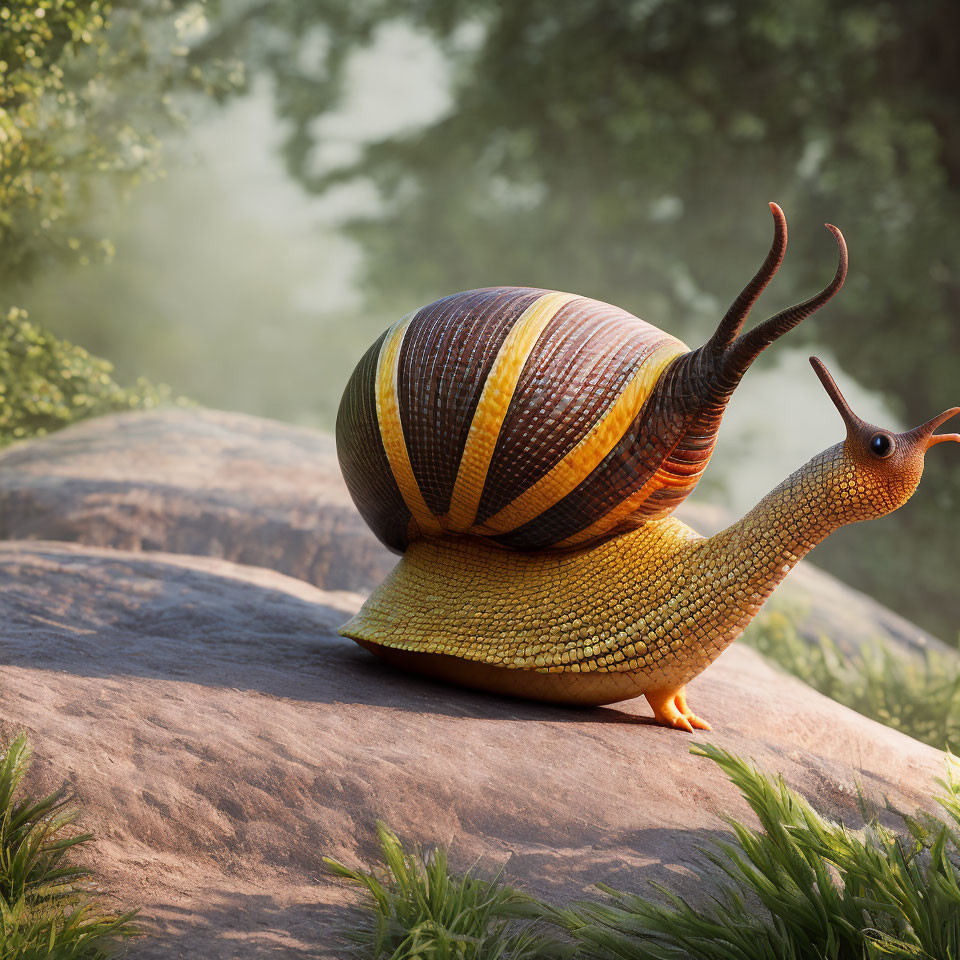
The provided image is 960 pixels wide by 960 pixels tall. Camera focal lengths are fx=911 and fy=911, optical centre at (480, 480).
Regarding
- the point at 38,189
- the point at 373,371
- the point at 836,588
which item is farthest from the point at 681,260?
the point at 373,371

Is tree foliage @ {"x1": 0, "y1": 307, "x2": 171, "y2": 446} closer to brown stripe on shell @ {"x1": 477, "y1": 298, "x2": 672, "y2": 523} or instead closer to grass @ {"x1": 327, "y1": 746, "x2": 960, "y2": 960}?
brown stripe on shell @ {"x1": 477, "y1": 298, "x2": 672, "y2": 523}

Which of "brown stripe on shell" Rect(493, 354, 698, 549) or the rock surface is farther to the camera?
the rock surface

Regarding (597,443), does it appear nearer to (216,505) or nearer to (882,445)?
(882,445)

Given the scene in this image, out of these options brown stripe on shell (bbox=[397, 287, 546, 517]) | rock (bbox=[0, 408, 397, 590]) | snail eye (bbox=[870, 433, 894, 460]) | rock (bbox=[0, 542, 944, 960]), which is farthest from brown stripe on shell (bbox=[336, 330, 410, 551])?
rock (bbox=[0, 408, 397, 590])

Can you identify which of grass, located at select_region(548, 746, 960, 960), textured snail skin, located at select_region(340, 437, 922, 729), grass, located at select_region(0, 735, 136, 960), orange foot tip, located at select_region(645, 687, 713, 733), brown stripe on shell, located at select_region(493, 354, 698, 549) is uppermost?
brown stripe on shell, located at select_region(493, 354, 698, 549)

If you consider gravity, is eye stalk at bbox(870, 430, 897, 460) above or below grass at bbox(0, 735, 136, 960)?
above

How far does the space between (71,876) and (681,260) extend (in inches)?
630

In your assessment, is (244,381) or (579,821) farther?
(244,381)

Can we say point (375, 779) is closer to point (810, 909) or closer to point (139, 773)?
point (139, 773)

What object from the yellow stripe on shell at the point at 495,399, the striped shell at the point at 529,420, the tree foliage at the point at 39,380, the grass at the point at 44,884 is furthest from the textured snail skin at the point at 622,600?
the tree foliage at the point at 39,380

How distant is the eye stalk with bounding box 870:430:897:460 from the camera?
2879 mm

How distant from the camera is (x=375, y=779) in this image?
249cm

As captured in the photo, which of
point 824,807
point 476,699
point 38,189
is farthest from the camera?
point 38,189

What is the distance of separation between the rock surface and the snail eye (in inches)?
154
